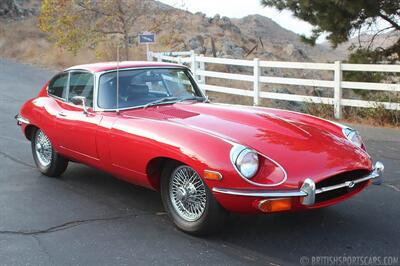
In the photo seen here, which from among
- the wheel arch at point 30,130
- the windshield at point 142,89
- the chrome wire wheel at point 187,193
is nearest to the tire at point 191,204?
the chrome wire wheel at point 187,193

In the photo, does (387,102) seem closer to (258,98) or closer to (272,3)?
(258,98)

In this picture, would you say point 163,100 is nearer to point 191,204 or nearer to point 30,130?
point 191,204

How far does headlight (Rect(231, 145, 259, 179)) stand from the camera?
3.96 metres

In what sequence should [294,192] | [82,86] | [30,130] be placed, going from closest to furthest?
[294,192] < [82,86] < [30,130]

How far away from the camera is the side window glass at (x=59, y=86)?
6273mm

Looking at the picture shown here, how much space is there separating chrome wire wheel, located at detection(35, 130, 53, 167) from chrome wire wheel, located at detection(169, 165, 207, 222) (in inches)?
95.4

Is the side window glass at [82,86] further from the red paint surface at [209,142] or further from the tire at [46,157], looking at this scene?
the tire at [46,157]

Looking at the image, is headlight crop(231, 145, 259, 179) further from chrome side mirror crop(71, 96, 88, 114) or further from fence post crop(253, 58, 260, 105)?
fence post crop(253, 58, 260, 105)

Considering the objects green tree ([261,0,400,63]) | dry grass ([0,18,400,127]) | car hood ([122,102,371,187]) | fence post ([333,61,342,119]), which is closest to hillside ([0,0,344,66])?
dry grass ([0,18,400,127])

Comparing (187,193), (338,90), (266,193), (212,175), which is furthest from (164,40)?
(266,193)

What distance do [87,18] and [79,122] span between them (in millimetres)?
16964

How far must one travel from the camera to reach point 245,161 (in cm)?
400

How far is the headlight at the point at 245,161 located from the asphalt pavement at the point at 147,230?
0.63 m

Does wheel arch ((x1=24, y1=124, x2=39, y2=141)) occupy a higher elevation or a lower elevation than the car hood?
lower
